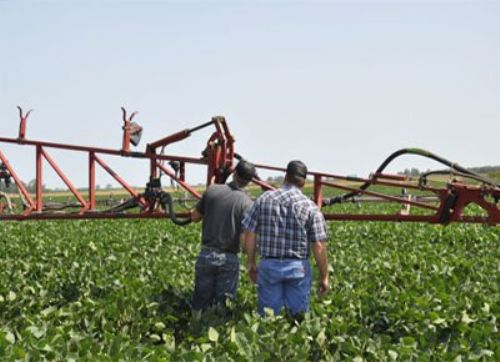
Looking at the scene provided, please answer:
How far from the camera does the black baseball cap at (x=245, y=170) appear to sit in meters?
6.75


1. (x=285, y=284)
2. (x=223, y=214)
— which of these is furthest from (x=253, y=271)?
(x=223, y=214)

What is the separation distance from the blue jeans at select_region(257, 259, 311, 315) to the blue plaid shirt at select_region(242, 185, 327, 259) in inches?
3.1

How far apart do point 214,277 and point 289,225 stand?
1285 mm

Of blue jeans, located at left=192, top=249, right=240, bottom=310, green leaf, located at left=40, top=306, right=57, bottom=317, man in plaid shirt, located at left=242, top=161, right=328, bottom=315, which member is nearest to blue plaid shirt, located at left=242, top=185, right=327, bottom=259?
man in plaid shirt, located at left=242, top=161, right=328, bottom=315

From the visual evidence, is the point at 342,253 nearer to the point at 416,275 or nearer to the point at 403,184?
the point at 416,275

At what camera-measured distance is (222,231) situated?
678 centimetres

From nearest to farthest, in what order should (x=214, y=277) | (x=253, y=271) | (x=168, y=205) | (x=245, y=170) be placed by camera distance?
(x=253, y=271), (x=245, y=170), (x=214, y=277), (x=168, y=205)

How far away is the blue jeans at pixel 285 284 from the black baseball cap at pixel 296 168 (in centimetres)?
76

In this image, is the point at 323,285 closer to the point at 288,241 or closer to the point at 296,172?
the point at 288,241

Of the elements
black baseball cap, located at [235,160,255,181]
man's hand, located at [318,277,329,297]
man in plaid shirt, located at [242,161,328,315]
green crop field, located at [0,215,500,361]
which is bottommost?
green crop field, located at [0,215,500,361]

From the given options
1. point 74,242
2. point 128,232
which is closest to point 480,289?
point 74,242

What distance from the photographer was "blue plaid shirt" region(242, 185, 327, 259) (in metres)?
6.02

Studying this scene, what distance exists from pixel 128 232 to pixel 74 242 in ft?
9.95

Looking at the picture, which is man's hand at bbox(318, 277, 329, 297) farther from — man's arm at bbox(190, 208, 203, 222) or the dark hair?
man's arm at bbox(190, 208, 203, 222)
